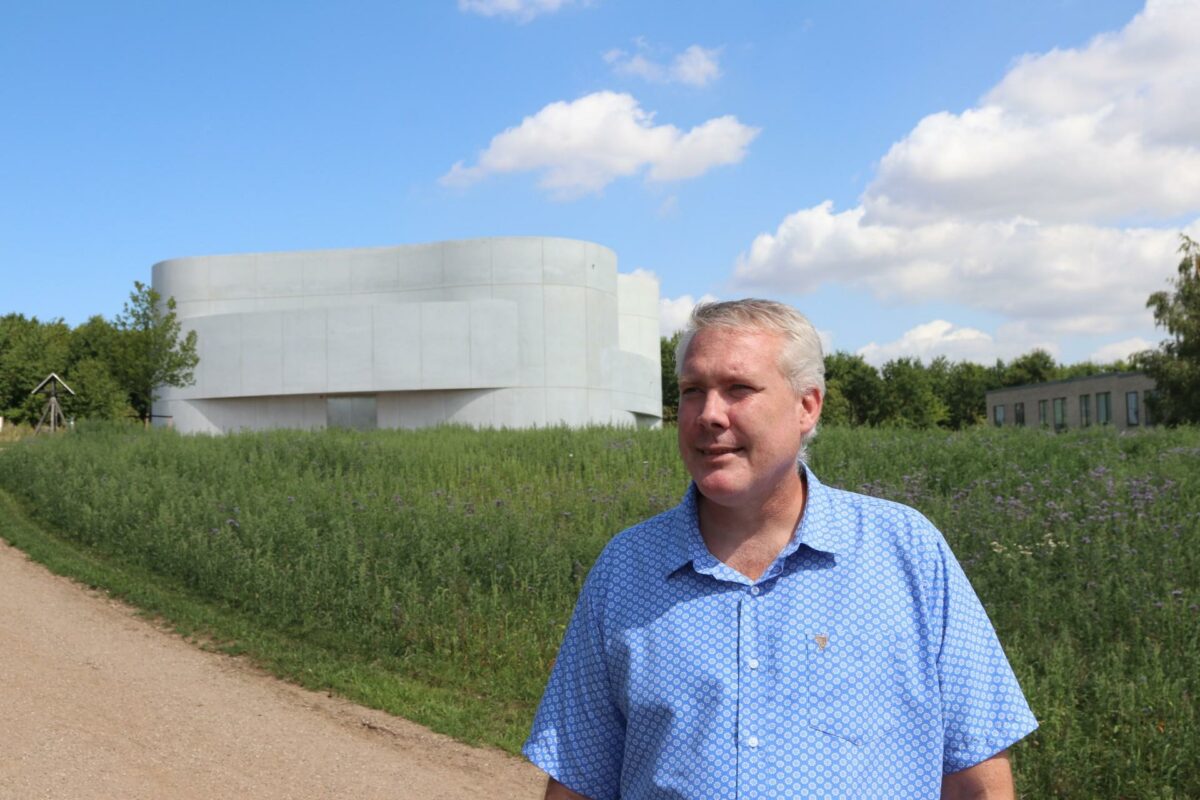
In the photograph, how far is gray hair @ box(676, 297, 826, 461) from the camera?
2.35m

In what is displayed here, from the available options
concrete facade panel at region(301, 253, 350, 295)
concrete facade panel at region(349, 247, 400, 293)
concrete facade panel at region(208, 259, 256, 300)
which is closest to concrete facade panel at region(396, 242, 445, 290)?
concrete facade panel at region(349, 247, 400, 293)

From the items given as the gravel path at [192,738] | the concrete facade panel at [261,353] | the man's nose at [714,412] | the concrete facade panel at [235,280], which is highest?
the concrete facade panel at [235,280]

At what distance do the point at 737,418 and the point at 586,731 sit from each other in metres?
0.72

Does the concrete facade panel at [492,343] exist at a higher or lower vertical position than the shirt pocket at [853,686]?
higher

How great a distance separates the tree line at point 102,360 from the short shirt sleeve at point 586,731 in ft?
92.9

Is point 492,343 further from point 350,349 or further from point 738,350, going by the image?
point 738,350

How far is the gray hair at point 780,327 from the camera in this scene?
7.72 ft

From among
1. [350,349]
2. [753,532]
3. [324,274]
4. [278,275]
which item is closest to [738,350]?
[753,532]

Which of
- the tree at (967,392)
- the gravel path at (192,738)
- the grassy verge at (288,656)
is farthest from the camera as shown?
the tree at (967,392)

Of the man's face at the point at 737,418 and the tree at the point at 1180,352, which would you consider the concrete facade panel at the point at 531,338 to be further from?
the man's face at the point at 737,418

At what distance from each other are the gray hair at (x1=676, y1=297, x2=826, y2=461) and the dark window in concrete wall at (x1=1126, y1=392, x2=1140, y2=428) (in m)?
62.6

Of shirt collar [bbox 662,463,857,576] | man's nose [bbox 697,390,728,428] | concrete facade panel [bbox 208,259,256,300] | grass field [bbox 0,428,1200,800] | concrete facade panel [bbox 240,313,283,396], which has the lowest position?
grass field [bbox 0,428,1200,800]

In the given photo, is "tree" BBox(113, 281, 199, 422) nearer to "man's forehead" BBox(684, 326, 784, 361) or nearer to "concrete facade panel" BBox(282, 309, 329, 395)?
"concrete facade panel" BBox(282, 309, 329, 395)

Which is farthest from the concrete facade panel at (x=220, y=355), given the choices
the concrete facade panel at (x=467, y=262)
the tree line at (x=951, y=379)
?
the tree line at (x=951, y=379)
